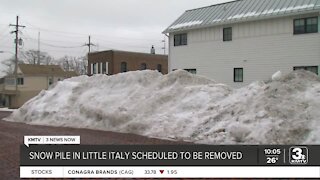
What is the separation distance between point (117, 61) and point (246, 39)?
24870 mm

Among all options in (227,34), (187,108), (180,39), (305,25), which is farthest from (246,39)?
(187,108)

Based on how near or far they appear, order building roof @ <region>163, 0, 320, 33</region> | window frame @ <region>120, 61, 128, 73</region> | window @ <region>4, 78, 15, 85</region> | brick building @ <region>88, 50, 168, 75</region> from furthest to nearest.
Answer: window @ <region>4, 78, 15, 85</region> < window frame @ <region>120, 61, 128, 73</region> < brick building @ <region>88, 50, 168, 75</region> < building roof @ <region>163, 0, 320, 33</region>

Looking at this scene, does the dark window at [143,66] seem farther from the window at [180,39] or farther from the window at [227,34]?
the window at [227,34]

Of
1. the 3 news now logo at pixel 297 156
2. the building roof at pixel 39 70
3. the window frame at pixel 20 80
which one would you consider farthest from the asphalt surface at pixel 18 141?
the building roof at pixel 39 70

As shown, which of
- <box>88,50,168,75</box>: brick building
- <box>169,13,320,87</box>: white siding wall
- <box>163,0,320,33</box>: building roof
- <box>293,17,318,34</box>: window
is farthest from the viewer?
<box>88,50,168,75</box>: brick building

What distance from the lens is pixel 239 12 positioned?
3036 cm

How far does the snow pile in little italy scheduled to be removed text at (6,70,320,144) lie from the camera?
515 inches

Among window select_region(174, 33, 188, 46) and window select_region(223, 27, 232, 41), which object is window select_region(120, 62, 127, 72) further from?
window select_region(223, 27, 232, 41)

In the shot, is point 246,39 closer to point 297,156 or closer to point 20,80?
point 297,156

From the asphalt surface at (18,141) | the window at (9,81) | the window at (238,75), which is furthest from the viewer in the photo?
the window at (9,81)

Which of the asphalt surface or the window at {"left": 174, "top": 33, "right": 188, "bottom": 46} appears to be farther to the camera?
the window at {"left": 174, "top": 33, "right": 188, "bottom": 46}

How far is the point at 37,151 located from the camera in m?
6.73

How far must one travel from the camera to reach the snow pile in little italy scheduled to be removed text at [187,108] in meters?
13.1

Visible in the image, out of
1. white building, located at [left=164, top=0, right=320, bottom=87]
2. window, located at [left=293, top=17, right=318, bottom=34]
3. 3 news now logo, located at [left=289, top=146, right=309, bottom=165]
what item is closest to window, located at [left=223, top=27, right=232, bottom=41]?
white building, located at [left=164, top=0, right=320, bottom=87]
